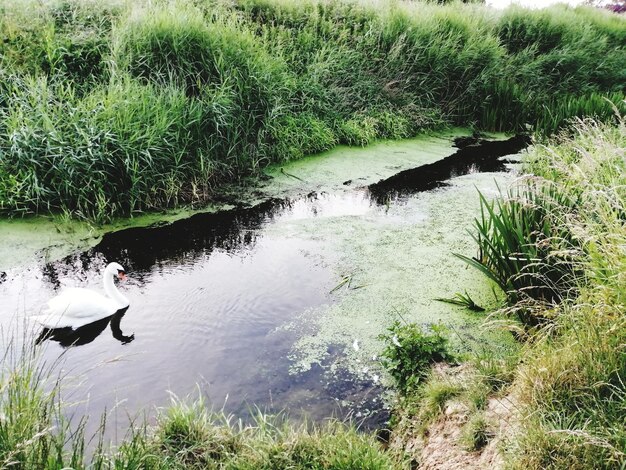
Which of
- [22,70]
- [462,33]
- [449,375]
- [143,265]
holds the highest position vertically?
[462,33]

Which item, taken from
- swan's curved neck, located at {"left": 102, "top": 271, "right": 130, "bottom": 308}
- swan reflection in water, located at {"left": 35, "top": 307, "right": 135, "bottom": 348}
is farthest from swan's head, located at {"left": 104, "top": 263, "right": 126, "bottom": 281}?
swan reflection in water, located at {"left": 35, "top": 307, "right": 135, "bottom": 348}

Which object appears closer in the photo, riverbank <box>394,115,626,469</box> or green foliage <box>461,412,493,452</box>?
riverbank <box>394,115,626,469</box>

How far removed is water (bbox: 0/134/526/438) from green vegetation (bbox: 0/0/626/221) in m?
0.72

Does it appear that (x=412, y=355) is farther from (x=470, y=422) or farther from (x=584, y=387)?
(x=584, y=387)

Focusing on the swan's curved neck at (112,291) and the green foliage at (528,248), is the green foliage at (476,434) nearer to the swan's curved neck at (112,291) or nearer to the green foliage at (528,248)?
the green foliage at (528,248)

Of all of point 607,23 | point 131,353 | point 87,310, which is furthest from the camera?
point 607,23

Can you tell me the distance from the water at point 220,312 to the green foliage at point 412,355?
134mm

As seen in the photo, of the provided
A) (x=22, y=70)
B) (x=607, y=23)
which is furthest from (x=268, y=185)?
(x=607, y=23)

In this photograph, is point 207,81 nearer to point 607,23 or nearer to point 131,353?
point 131,353

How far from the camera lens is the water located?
2.85 m

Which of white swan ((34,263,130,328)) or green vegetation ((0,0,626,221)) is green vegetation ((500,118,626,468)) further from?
green vegetation ((0,0,626,221))

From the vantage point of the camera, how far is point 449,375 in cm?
277

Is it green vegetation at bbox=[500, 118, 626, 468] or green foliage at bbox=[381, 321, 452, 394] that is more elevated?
green vegetation at bbox=[500, 118, 626, 468]

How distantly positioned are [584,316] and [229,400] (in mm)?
1814
